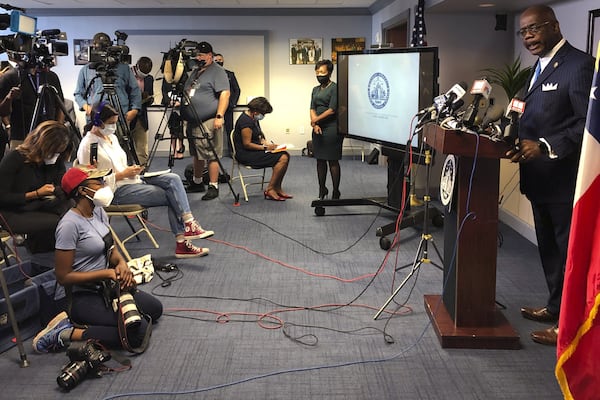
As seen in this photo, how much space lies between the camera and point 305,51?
9.86 meters

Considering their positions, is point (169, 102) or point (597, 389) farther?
point (169, 102)

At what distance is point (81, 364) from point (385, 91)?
343cm

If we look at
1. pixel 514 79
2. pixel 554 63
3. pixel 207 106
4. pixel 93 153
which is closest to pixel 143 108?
pixel 207 106

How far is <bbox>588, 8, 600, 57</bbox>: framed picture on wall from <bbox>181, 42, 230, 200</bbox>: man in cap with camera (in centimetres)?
347

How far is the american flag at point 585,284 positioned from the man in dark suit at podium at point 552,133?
1.36 m

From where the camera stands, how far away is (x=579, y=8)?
4508mm

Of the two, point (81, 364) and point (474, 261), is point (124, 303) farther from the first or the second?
point (474, 261)

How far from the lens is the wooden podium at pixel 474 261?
2.91 metres

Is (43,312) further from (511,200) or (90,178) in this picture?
(511,200)

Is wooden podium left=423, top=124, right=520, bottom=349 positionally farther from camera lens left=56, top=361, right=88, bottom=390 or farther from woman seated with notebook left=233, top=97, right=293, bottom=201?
woman seated with notebook left=233, top=97, right=293, bottom=201

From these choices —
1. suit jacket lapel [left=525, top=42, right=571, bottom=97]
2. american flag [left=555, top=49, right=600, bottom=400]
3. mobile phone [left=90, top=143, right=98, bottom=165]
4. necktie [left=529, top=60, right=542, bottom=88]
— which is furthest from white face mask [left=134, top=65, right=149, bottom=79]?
american flag [left=555, top=49, right=600, bottom=400]

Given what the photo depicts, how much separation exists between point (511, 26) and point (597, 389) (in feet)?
17.5

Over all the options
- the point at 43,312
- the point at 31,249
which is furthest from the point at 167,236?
the point at 43,312

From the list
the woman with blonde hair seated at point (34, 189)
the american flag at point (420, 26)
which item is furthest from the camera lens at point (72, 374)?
the american flag at point (420, 26)
